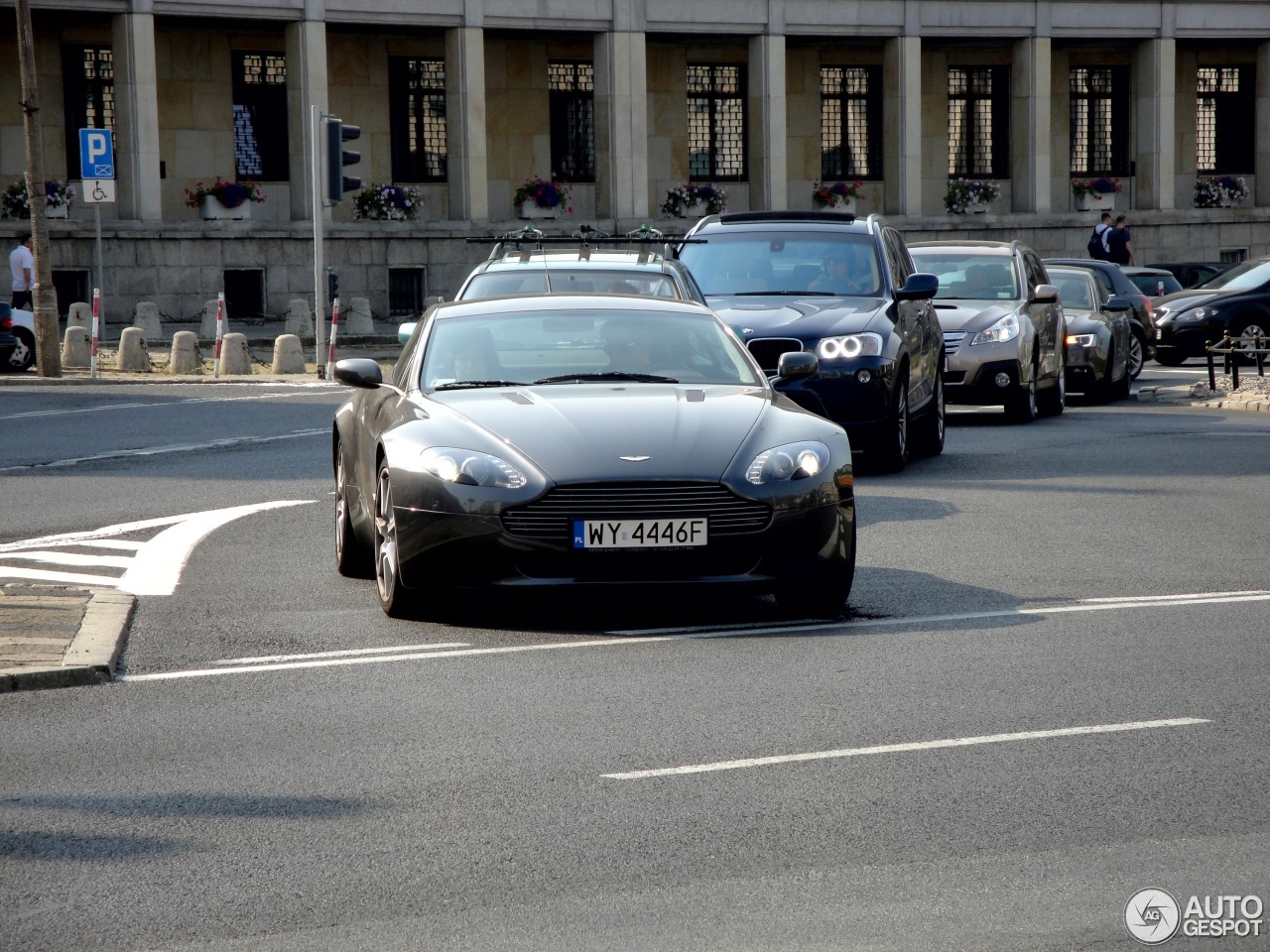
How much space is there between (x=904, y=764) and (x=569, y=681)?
1.76 meters

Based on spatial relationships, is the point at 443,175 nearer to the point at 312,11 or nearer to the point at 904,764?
the point at 312,11

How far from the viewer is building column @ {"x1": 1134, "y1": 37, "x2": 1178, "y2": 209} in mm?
50656

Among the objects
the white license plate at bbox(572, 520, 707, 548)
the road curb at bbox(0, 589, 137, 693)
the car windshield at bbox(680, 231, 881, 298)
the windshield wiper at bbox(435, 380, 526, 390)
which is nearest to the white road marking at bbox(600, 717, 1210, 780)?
the white license plate at bbox(572, 520, 707, 548)

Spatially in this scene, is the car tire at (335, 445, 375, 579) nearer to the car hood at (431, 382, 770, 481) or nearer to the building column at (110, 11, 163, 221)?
the car hood at (431, 382, 770, 481)

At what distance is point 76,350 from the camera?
30.5m

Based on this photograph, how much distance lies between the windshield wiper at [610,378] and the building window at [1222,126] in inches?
1844

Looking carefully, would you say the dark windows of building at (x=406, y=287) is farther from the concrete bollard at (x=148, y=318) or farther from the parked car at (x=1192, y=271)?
the parked car at (x=1192, y=271)

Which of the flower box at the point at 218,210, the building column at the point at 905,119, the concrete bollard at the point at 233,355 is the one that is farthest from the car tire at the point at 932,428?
the building column at the point at 905,119

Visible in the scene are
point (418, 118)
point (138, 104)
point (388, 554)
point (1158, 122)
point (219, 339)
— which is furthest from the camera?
point (1158, 122)

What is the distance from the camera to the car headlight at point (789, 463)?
886cm

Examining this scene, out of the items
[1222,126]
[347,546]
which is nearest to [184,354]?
[347,546]

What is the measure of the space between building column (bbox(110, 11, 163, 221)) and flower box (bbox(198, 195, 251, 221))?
5.39 feet

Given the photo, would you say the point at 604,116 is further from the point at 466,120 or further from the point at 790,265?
the point at 790,265

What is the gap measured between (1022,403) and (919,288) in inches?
199
